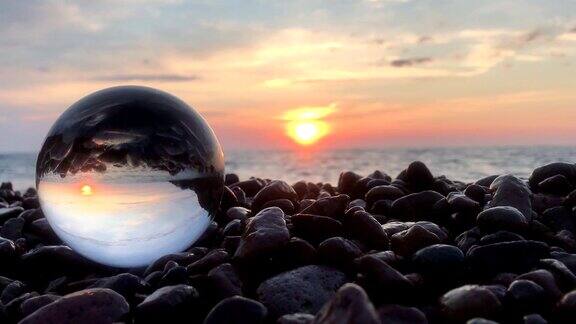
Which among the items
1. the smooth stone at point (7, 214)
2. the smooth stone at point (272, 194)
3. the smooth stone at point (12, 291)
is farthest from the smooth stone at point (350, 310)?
the smooth stone at point (7, 214)

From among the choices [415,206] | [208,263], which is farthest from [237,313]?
[415,206]

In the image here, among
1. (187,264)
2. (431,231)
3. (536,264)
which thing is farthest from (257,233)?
(536,264)

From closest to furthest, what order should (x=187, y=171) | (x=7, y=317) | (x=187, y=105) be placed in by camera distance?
1. (x=7, y=317)
2. (x=187, y=171)
3. (x=187, y=105)

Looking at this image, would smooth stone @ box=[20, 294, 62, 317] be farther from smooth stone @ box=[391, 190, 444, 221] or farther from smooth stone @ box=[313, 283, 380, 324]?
smooth stone @ box=[391, 190, 444, 221]

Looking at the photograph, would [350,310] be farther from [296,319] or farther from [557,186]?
[557,186]

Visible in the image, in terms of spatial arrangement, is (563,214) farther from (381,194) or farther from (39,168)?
(39,168)

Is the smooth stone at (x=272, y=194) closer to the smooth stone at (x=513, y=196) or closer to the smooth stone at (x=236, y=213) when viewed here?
the smooth stone at (x=236, y=213)

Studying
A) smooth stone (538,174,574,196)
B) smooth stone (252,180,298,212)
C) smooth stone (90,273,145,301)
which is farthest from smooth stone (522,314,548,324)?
smooth stone (252,180,298,212)

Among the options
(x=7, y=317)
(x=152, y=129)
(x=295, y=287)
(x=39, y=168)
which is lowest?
(x=7, y=317)
